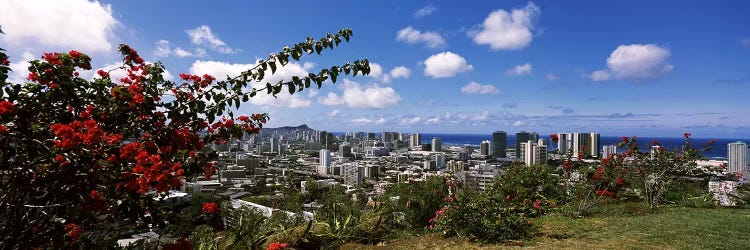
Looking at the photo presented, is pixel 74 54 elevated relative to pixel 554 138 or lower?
elevated

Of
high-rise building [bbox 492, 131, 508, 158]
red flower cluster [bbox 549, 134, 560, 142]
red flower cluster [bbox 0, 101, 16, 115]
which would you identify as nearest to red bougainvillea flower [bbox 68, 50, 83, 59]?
red flower cluster [bbox 0, 101, 16, 115]

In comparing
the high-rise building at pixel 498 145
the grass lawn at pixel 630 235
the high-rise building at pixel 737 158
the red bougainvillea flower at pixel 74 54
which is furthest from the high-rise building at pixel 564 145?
the high-rise building at pixel 498 145

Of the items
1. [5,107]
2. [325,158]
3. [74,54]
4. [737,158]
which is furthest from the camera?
[325,158]

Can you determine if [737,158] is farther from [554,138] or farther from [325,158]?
[325,158]

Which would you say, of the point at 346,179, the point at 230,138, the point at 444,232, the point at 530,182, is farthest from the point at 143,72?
the point at 346,179

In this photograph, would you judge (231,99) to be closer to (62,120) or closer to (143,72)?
(143,72)

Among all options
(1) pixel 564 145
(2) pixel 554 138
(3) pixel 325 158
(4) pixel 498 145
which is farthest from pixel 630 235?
(4) pixel 498 145
